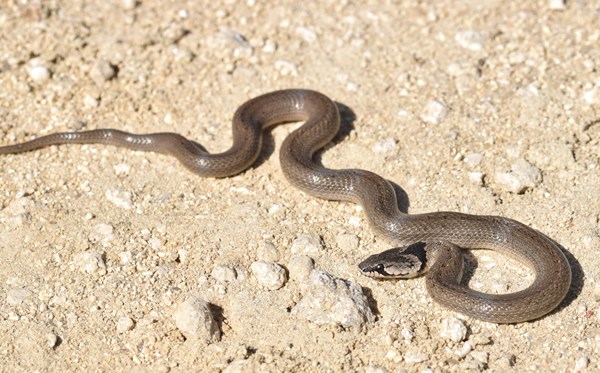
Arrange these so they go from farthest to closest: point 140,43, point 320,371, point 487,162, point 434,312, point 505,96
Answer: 1. point 140,43
2. point 505,96
3. point 487,162
4. point 434,312
5. point 320,371

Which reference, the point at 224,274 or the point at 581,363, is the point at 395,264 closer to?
the point at 224,274

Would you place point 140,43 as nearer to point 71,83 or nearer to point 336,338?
point 71,83

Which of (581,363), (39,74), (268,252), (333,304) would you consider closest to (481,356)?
(581,363)

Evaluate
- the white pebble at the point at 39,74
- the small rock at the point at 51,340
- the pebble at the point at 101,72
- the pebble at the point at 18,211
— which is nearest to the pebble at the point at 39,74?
the white pebble at the point at 39,74

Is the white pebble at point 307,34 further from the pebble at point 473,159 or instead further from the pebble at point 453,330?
the pebble at point 453,330

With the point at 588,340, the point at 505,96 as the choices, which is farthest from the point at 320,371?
the point at 505,96

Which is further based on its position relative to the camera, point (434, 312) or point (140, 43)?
point (140, 43)
